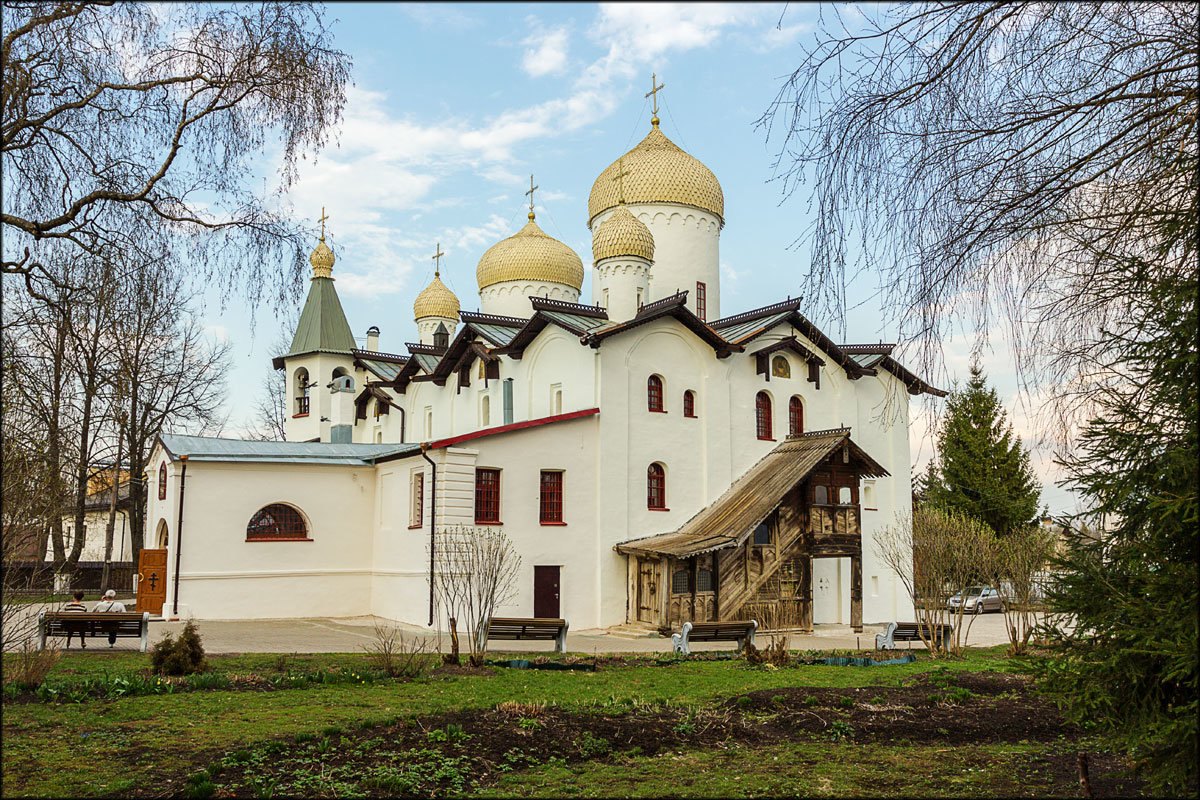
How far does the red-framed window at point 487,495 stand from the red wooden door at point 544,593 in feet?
5.59

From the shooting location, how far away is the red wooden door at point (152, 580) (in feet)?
75.2

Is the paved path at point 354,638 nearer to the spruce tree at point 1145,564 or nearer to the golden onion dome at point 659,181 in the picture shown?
the spruce tree at point 1145,564

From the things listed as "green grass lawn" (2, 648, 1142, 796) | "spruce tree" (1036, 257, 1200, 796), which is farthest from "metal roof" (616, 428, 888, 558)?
"spruce tree" (1036, 257, 1200, 796)

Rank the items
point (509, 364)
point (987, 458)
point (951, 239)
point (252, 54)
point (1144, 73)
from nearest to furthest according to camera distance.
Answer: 1. point (1144, 73)
2. point (951, 239)
3. point (252, 54)
4. point (509, 364)
5. point (987, 458)

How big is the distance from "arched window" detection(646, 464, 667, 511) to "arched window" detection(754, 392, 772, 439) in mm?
3667

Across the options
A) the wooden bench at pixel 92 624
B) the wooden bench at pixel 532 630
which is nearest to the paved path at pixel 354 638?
the wooden bench at pixel 92 624

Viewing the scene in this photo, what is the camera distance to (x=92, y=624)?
15055mm

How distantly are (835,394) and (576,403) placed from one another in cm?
900

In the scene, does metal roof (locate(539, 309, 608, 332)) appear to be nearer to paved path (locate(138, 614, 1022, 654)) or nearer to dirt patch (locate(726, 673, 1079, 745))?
paved path (locate(138, 614, 1022, 654))

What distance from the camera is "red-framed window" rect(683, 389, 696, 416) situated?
25641 mm

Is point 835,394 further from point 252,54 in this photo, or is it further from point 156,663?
point 252,54

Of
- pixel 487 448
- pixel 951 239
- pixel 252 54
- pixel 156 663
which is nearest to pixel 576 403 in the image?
pixel 487 448

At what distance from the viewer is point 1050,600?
6805 mm

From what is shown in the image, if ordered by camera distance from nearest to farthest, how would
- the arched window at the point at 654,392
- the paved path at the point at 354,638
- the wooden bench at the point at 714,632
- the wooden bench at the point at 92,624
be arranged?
the wooden bench at the point at 92,624
the wooden bench at the point at 714,632
the paved path at the point at 354,638
the arched window at the point at 654,392
